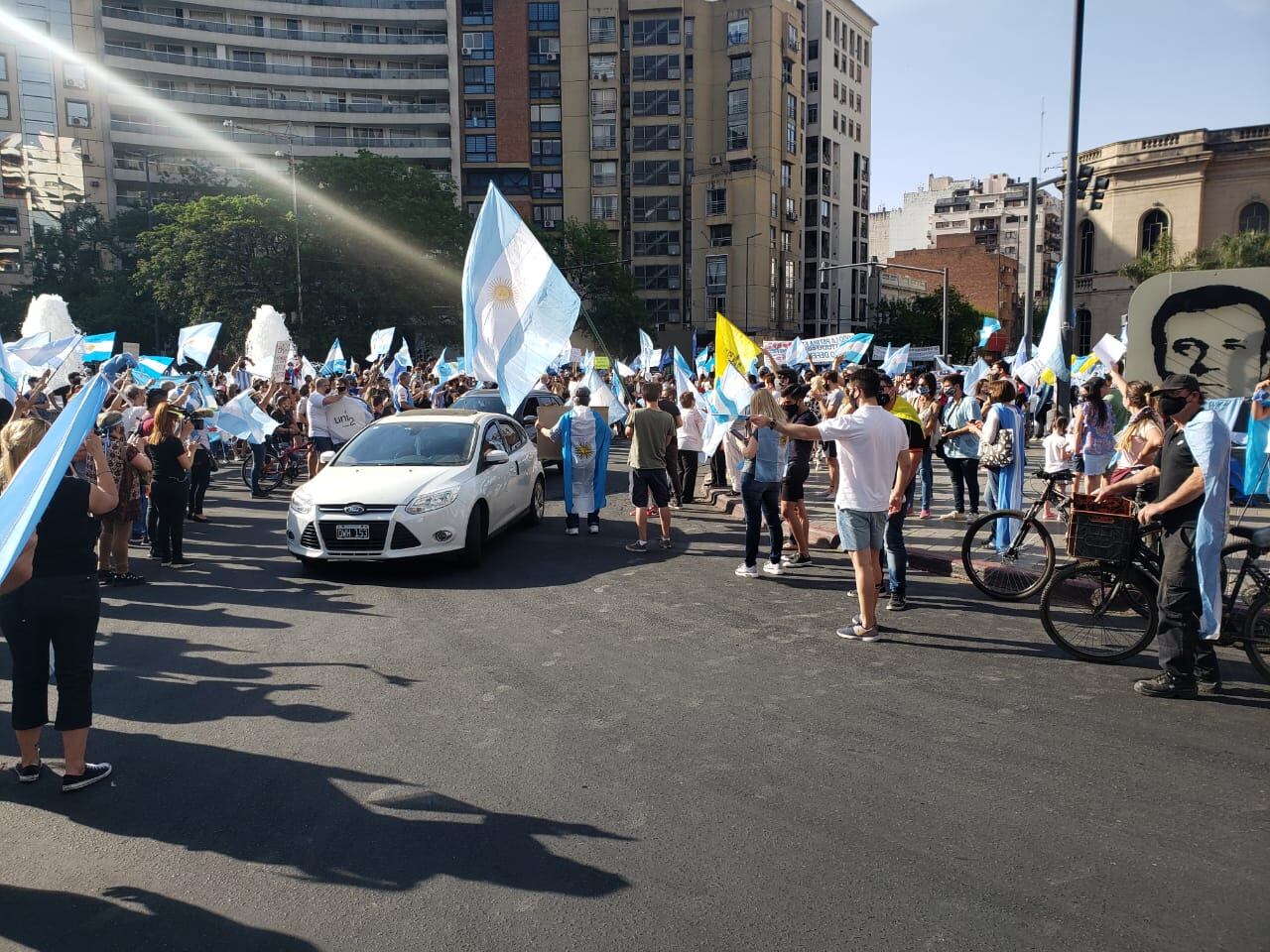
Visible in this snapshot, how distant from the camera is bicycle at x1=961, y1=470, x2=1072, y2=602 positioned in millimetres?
7996

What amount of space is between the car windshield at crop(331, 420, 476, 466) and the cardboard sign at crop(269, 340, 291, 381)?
7163 mm

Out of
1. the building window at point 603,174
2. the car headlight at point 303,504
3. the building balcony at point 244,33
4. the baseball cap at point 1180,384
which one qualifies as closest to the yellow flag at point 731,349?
the car headlight at point 303,504

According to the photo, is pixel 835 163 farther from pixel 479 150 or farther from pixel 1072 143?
pixel 1072 143

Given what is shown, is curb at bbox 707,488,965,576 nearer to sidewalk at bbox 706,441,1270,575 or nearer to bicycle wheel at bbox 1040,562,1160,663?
Answer: sidewalk at bbox 706,441,1270,575

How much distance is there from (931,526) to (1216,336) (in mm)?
3904

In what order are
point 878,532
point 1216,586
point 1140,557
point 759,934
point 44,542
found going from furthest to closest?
1. point 878,532
2. point 1140,557
3. point 1216,586
4. point 44,542
5. point 759,934

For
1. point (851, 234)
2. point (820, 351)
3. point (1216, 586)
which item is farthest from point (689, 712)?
point (851, 234)

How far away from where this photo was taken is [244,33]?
70562mm

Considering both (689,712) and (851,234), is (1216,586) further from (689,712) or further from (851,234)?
(851,234)

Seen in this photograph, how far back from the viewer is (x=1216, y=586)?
212 inches

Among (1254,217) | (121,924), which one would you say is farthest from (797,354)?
(1254,217)

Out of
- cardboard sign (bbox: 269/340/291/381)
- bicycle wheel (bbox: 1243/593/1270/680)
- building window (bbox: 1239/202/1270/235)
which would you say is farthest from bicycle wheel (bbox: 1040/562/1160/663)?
building window (bbox: 1239/202/1270/235)

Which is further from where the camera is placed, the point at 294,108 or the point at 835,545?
the point at 294,108

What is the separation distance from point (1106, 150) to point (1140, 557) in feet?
204
